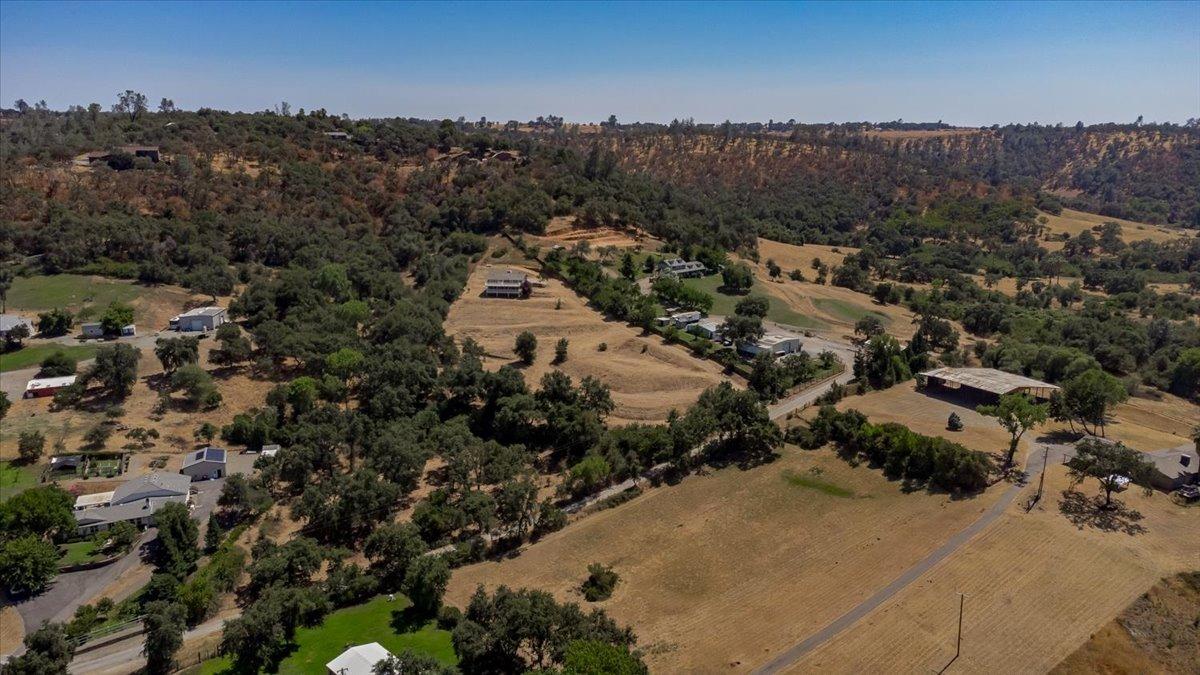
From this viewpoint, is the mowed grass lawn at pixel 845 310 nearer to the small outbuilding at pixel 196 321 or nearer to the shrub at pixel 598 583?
the shrub at pixel 598 583

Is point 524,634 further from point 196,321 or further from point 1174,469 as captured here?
point 196,321

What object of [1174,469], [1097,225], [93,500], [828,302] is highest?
[1097,225]

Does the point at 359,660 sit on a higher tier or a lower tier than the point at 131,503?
higher

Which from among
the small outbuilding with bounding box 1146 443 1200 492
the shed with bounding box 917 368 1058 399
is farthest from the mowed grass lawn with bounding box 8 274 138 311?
the small outbuilding with bounding box 1146 443 1200 492

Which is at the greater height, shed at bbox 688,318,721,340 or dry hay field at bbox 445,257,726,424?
shed at bbox 688,318,721,340

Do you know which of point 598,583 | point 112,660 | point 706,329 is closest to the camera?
point 112,660

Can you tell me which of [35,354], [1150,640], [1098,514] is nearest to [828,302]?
[1098,514]

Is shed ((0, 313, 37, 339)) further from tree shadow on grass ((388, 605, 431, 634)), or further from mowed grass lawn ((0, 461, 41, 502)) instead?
tree shadow on grass ((388, 605, 431, 634))
